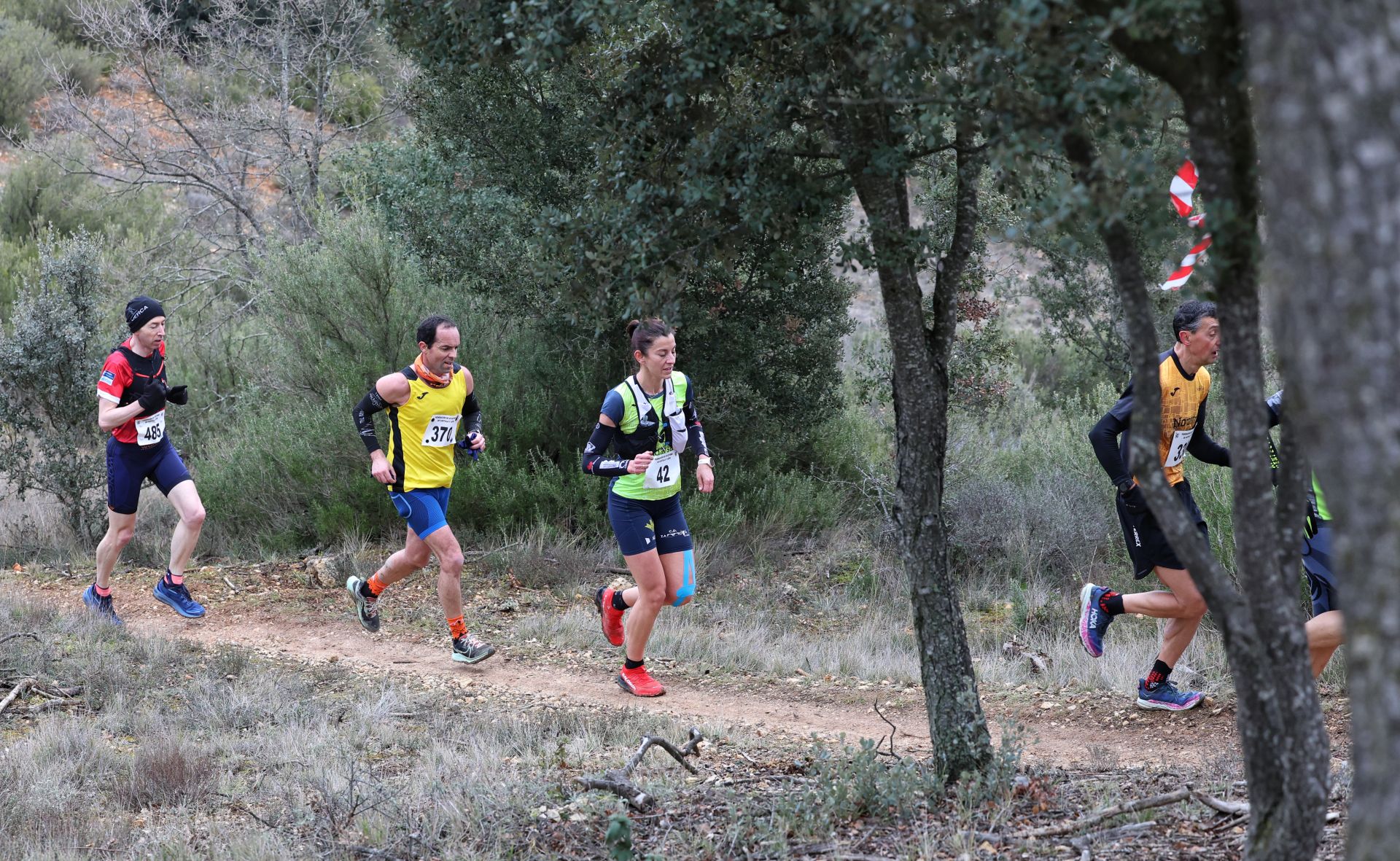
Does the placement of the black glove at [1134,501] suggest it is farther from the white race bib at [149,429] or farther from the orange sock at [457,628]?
the white race bib at [149,429]

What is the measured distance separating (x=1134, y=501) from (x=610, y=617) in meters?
3.36

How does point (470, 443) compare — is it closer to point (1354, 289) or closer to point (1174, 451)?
point (1174, 451)

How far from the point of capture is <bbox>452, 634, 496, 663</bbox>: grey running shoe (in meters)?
8.03

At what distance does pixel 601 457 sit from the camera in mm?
6770

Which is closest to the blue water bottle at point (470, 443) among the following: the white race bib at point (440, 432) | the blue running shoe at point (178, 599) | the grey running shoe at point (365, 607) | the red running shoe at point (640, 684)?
the white race bib at point (440, 432)

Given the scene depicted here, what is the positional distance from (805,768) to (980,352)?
7282 mm

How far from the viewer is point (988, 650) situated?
28.0ft

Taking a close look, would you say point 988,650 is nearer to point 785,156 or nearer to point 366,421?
point 366,421

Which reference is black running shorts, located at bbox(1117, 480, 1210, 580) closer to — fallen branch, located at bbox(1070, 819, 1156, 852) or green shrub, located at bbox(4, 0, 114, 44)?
fallen branch, located at bbox(1070, 819, 1156, 852)

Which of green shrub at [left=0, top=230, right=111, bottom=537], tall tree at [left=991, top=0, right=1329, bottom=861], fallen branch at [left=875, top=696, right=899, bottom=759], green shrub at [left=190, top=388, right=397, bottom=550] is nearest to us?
tall tree at [left=991, top=0, right=1329, bottom=861]

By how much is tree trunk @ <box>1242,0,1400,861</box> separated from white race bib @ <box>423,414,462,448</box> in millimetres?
6136

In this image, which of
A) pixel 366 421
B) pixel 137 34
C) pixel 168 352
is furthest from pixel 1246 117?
pixel 137 34

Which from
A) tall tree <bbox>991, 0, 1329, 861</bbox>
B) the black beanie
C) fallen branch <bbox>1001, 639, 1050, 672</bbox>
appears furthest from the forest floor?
the black beanie

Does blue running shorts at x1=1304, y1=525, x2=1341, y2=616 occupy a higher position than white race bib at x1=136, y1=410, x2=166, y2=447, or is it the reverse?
white race bib at x1=136, y1=410, x2=166, y2=447
